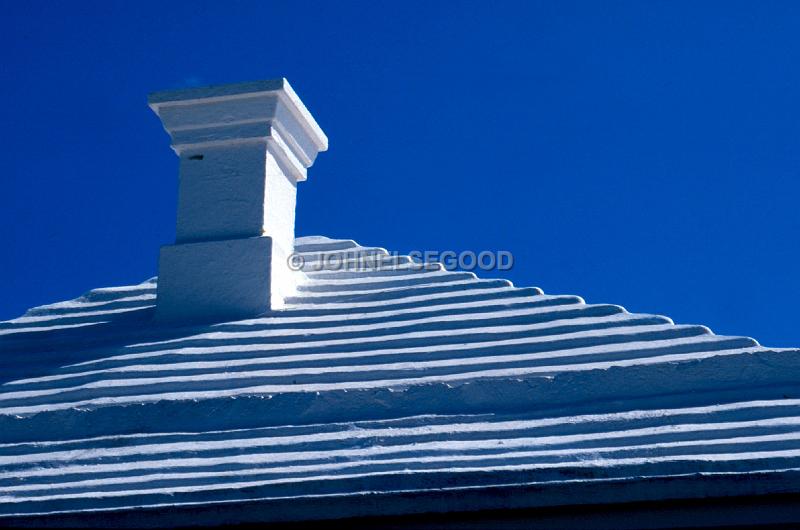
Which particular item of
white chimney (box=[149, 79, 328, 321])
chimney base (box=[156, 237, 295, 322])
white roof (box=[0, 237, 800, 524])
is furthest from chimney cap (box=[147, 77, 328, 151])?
white roof (box=[0, 237, 800, 524])

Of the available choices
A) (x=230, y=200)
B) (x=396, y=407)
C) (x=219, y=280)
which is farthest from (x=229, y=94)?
(x=396, y=407)

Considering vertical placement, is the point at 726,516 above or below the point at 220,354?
below

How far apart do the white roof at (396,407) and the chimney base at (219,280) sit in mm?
154

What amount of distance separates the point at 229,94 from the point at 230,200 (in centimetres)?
62

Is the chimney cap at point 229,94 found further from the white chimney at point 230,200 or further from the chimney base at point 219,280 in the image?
the chimney base at point 219,280

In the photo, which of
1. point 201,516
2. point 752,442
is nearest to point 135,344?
point 201,516

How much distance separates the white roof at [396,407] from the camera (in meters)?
3.44

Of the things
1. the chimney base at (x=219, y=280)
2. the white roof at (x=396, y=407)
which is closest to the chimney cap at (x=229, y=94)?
the chimney base at (x=219, y=280)

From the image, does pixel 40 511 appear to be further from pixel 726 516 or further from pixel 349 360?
pixel 726 516

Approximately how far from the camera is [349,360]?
4699 millimetres

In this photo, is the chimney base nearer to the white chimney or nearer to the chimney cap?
the white chimney

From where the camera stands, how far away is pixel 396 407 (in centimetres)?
423

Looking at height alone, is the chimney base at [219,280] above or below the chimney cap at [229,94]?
below

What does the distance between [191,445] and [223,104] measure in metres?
2.35
